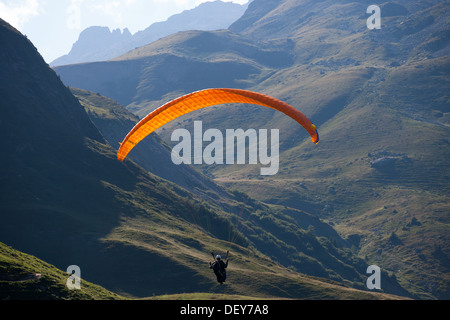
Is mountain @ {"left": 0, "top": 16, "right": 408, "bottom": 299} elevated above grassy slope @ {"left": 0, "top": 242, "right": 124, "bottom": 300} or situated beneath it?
elevated above

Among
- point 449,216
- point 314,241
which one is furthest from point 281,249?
point 449,216

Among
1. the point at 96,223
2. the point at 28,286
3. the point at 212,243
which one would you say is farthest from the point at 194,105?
the point at 212,243

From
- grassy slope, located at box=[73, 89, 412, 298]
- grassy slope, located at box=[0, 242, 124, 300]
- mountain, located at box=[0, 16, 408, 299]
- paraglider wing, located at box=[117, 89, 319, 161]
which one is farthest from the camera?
grassy slope, located at box=[73, 89, 412, 298]

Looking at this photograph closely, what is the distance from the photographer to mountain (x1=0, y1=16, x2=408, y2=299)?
69.5 meters

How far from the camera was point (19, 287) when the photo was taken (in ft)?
131

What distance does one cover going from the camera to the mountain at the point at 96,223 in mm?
69500

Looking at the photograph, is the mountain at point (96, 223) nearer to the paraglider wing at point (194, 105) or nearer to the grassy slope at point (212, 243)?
the grassy slope at point (212, 243)

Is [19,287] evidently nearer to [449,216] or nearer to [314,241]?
[314,241]

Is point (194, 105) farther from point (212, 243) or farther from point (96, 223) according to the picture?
point (212, 243)

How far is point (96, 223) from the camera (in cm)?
8300

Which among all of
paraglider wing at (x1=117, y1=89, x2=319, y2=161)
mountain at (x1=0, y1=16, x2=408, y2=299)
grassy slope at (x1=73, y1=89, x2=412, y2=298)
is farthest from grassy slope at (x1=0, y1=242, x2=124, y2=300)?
grassy slope at (x1=73, y1=89, x2=412, y2=298)

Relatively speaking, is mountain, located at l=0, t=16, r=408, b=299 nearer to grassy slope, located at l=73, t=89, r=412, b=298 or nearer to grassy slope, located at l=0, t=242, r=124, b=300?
grassy slope, located at l=0, t=242, r=124, b=300

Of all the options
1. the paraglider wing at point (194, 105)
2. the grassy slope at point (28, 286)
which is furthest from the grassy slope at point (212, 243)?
the paraglider wing at point (194, 105)

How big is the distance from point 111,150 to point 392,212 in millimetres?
114728
